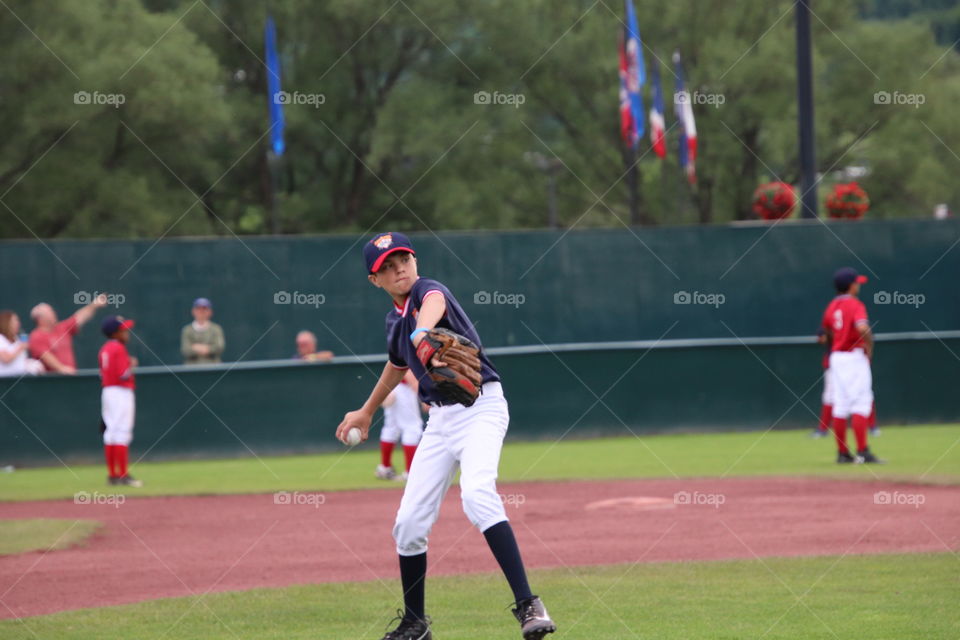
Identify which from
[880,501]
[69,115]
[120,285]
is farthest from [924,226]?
[69,115]

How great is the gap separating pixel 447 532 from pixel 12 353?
28.0 ft

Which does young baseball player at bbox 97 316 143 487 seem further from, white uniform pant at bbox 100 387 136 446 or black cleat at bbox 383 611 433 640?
black cleat at bbox 383 611 433 640

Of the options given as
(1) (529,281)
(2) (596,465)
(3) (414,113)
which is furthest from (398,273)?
(3) (414,113)

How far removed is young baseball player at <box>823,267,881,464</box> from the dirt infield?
4.56 feet

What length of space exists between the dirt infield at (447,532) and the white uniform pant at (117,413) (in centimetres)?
108

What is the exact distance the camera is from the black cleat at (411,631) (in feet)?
20.7

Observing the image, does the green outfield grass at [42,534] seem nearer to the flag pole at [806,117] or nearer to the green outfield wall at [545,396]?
the green outfield wall at [545,396]

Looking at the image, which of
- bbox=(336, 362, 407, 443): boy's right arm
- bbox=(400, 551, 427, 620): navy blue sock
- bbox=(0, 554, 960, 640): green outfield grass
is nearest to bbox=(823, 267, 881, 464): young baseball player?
bbox=(0, 554, 960, 640): green outfield grass

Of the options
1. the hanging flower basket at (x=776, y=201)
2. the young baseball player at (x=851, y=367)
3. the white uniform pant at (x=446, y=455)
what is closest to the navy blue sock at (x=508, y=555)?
the white uniform pant at (x=446, y=455)

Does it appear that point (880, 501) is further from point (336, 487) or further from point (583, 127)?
point (583, 127)

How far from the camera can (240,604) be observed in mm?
7773

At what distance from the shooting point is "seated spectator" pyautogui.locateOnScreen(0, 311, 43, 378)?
56.1ft

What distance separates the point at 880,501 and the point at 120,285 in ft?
39.1

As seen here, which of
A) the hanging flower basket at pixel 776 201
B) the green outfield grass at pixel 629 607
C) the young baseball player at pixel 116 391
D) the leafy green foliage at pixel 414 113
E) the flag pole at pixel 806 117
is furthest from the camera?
the leafy green foliage at pixel 414 113
